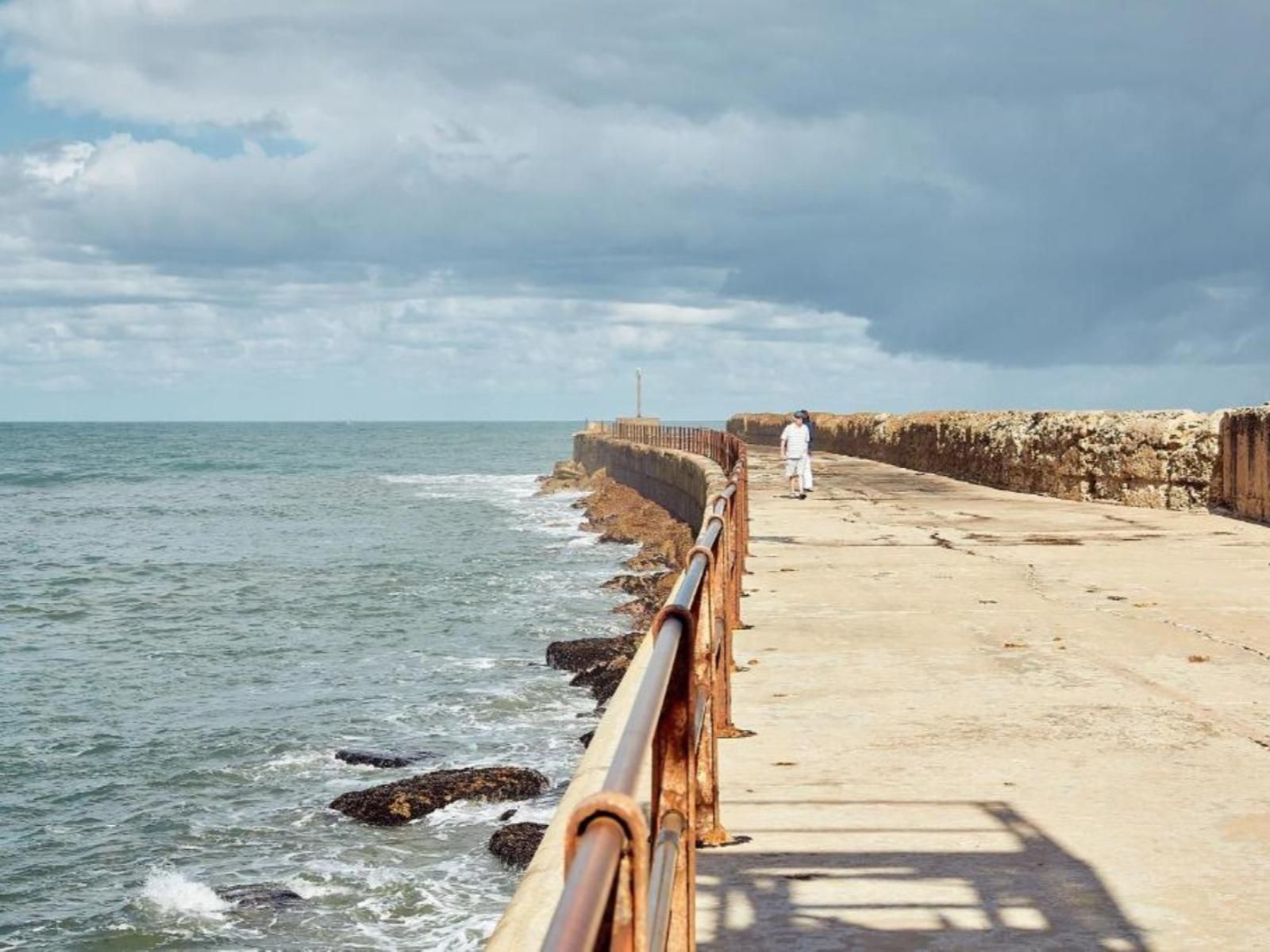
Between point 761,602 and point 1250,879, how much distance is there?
19.9ft

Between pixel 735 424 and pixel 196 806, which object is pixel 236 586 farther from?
pixel 735 424

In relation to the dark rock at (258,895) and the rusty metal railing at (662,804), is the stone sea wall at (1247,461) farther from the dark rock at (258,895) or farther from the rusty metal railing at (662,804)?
the dark rock at (258,895)

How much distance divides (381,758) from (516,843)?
3.41m

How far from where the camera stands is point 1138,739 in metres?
6.14

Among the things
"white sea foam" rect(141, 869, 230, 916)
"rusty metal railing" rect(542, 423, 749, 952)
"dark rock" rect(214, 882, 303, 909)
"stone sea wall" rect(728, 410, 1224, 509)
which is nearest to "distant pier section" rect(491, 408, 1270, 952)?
"rusty metal railing" rect(542, 423, 749, 952)

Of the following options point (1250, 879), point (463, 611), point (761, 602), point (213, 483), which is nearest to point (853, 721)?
point (1250, 879)

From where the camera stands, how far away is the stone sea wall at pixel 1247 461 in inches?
631

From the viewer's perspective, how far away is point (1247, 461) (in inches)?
655

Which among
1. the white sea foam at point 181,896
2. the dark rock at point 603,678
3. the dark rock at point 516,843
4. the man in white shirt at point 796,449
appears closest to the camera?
the white sea foam at point 181,896

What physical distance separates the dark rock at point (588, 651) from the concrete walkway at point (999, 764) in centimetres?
458

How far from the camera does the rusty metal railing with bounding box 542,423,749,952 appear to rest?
130 cm

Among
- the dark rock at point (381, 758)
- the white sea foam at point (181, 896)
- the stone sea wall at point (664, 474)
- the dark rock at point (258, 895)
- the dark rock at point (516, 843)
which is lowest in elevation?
the white sea foam at point (181, 896)

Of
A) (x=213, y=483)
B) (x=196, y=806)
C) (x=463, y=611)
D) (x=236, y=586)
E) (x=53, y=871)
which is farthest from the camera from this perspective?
(x=213, y=483)

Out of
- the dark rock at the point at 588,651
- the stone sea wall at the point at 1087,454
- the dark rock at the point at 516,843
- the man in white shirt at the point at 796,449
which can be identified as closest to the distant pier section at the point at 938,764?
the dark rock at the point at 516,843
